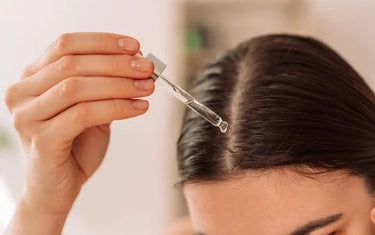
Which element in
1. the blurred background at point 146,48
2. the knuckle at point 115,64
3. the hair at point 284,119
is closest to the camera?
the knuckle at point 115,64

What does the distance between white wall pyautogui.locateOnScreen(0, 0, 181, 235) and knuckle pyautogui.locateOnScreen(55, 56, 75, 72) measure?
1.87 metres

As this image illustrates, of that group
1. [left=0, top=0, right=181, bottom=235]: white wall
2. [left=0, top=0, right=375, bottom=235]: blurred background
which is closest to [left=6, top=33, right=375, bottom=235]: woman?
[left=0, top=0, right=375, bottom=235]: blurred background

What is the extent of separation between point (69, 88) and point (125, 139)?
2125 millimetres

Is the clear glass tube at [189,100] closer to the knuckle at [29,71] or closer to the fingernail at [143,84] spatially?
the fingernail at [143,84]

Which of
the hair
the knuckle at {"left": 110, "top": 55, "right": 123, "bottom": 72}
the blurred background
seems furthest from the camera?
the blurred background

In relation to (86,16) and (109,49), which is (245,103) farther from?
(86,16)

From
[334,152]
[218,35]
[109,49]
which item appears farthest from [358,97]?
[218,35]

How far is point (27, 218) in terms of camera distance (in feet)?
2.92

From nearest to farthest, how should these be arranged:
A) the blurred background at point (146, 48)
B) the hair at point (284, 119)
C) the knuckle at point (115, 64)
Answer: the knuckle at point (115, 64) < the hair at point (284, 119) < the blurred background at point (146, 48)

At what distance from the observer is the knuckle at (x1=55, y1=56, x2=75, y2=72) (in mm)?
720

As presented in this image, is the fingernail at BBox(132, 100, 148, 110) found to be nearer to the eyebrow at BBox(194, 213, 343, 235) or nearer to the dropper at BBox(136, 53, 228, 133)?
the dropper at BBox(136, 53, 228, 133)

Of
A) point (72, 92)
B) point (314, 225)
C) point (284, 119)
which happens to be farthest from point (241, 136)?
point (72, 92)

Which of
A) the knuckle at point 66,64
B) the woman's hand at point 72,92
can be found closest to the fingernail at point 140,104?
the woman's hand at point 72,92

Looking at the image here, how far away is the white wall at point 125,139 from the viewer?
8.48 feet
